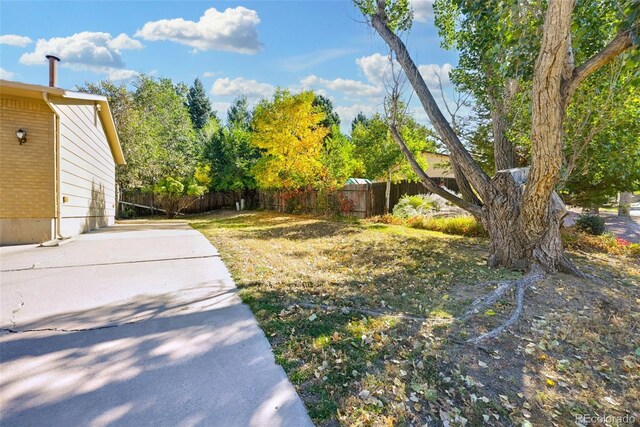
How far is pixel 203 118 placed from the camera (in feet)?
121

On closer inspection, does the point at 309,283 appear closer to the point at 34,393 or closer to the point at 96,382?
the point at 96,382

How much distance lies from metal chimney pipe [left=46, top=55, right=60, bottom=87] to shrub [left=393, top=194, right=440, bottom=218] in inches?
422

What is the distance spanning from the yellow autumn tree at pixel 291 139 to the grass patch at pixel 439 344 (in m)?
9.30

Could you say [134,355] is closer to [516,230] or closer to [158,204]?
[516,230]

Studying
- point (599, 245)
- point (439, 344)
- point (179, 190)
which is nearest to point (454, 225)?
point (599, 245)

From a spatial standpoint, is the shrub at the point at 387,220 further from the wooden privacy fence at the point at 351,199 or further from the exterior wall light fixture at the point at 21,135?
the exterior wall light fixture at the point at 21,135

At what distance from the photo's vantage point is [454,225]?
28.9 ft

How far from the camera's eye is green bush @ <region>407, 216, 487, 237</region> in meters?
8.21

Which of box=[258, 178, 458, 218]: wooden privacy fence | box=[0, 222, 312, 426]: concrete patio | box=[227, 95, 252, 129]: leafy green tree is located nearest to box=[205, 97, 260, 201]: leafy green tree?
box=[258, 178, 458, 218]: wooden privacy fence

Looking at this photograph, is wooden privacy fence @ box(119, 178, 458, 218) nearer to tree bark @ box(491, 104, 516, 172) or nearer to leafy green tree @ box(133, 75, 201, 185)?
leafy green tree @ box(133, 75, 201, 185)

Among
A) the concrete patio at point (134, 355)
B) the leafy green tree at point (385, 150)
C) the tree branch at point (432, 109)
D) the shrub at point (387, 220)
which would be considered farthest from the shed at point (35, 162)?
the leafy green tree at point (385, 150)

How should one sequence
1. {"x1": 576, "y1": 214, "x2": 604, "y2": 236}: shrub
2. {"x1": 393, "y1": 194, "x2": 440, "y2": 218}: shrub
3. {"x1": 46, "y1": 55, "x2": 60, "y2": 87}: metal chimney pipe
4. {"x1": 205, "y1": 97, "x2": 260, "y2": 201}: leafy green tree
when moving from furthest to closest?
{"x1": 205, "y1": 97, "x2": 260, "y2": 201}: leafy green tree
{"x1": 393, "y1": 194, "x2": 440, "y2": 218}: shrub
{"x1": 576, "y1": 214, "x2": 604, "y2": 236}: shrub
{"x1": 46, "y1": 55, "x2": 60, "y2": 87}: metal chimney pipe

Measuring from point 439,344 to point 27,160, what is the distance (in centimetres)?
835

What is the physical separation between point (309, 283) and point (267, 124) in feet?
36.7
